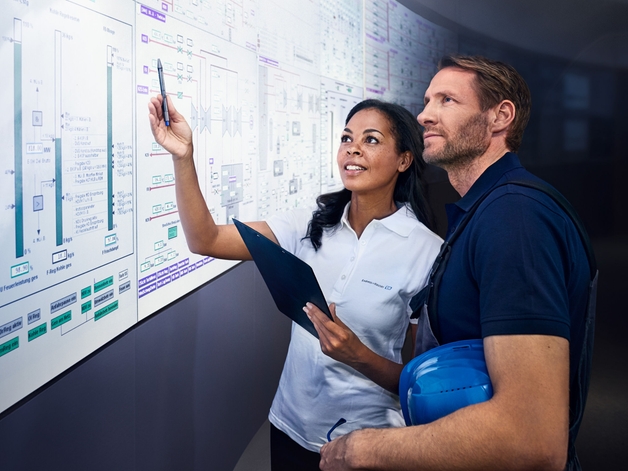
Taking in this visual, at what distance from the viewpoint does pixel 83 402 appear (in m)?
1.39

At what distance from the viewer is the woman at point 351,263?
156cm

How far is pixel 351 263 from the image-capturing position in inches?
64.9

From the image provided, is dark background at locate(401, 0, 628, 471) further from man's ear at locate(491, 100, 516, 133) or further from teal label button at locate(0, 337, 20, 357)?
teal label button at locate(0, 337, 20, 357)

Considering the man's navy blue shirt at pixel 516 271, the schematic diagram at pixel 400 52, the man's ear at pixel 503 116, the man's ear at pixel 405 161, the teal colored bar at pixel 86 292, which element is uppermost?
the schematic diagram at pixel 400 52

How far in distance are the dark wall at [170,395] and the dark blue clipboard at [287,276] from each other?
487mm

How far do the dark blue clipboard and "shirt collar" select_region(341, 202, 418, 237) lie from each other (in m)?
0.42

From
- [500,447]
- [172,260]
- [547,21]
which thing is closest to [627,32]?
[547,21]

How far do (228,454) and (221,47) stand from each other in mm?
1692

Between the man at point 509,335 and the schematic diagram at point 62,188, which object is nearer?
the man at point 509,335

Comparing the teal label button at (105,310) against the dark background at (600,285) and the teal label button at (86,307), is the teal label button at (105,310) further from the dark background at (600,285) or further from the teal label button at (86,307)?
the dark background at (600,285)

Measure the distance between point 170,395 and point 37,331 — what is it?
81 cm

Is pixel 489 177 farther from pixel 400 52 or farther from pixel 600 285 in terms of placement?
pixel 400 52

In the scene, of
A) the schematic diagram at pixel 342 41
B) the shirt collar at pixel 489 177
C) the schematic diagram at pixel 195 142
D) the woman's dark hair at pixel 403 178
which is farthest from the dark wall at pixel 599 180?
the shirt collar at pixel 489 177

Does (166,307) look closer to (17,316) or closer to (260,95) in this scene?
(17,316)
